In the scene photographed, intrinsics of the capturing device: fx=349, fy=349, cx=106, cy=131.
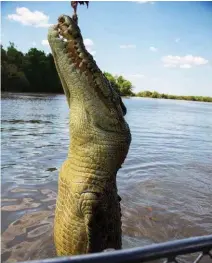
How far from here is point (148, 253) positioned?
4.13 ft

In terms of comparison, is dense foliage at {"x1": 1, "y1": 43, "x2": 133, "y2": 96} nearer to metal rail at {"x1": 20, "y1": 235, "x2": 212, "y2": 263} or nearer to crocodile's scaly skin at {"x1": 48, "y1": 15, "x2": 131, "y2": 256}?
crocodile's scaly skin at {"x1": 48, "y1": 15, "x2": 131, "y2": 256}

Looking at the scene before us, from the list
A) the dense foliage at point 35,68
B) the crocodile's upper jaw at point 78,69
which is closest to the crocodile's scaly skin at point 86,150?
the crocodile's upper jaw at point 78,69

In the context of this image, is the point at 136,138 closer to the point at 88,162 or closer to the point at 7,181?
the point at 7,181

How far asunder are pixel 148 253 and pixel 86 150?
5.96 ft

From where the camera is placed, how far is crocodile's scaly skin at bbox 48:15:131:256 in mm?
2920

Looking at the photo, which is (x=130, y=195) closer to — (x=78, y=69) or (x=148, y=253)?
(x=78, y=69)

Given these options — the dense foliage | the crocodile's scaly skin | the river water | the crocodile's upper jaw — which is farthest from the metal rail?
the dense foliage

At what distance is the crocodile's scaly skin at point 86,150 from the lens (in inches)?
115

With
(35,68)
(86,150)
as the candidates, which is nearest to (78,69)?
(86,150)

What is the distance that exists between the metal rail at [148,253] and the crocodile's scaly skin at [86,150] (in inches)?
61.4

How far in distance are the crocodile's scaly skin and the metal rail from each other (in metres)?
1.56

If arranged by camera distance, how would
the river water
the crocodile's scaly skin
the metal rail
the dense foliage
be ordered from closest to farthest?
the metal rail → the crocodile's scaly skin → the river water → the dense foliage

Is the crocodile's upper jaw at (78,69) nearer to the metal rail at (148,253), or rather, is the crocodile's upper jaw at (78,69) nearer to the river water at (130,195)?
the metal rail at (148,253)

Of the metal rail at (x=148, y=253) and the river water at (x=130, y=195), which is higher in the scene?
the metal rail at (x=148, y=253)
